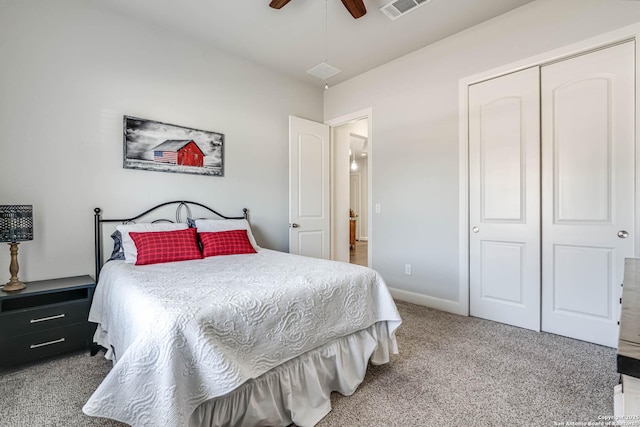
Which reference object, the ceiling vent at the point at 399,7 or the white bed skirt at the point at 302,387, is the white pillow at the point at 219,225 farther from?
the ceiling vent at the point at 399,7

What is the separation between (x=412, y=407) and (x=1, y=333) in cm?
258

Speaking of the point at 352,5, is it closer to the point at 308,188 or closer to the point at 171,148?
the point at 171,148

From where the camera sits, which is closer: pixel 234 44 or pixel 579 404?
pixel 579 404

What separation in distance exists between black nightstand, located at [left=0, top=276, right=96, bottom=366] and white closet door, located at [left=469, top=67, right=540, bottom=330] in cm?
343

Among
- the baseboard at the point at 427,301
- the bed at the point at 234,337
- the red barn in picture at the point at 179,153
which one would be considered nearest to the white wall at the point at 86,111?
the red barn in picture at the point at 179,153

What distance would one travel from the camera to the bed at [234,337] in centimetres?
110

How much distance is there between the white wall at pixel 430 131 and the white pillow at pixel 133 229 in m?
2.37

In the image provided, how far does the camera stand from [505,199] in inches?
110

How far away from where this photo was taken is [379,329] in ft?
6.56

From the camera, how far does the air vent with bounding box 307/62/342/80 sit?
355 centimetres

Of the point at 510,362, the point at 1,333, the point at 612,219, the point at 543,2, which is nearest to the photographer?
the point at 1,333

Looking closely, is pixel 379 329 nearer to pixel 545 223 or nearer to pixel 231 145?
pixel 545 223

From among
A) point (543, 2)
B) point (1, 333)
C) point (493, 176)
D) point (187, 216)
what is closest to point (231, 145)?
point (187, 216)

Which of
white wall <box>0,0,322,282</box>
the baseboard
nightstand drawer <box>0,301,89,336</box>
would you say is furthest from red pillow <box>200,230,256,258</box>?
the baseboard
